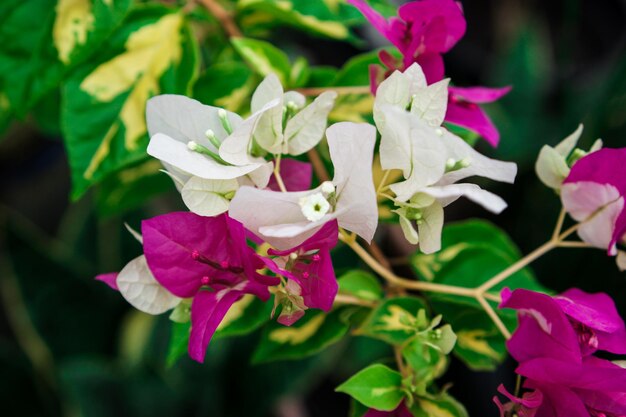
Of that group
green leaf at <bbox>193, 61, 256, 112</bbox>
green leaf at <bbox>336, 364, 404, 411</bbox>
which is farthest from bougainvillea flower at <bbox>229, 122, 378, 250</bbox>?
green leaf at <bbox>193, 61, 256, 112</bbox>

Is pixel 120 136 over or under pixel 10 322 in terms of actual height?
over

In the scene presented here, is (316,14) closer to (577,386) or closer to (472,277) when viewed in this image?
(472,277)

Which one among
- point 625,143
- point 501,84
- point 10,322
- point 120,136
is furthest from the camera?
point 10,322

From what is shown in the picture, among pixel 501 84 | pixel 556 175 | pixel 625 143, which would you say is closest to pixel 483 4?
pixel 501 84

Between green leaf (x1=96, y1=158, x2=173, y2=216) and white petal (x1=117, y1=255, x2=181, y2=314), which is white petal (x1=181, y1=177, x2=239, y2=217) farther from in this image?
green leaf (x1=96, y1=158, x2=173, y2=216)

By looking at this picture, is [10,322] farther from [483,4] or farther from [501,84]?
[483,4]

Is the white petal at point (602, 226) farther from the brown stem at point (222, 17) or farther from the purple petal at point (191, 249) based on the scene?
the brown stem at point (222, 17)

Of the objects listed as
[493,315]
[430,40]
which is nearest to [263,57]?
[430,40]
